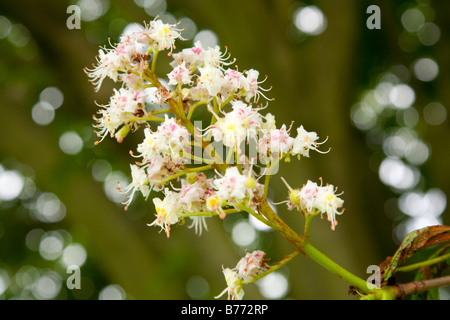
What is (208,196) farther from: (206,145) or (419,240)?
(419,240)

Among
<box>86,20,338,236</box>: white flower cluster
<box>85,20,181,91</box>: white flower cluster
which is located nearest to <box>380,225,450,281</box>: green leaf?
<box>86,20,338,236</box>: white flower cluster

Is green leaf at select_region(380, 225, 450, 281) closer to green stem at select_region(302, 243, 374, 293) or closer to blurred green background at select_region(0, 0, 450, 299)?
green stem at select_region(302, 243, 374, 293)

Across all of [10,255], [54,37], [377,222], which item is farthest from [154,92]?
[10,255]

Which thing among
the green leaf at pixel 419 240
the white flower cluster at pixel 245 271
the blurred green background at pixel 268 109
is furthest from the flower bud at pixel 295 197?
the blurred green background at pixel 268 109

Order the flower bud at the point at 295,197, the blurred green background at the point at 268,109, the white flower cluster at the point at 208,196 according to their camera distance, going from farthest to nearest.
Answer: the blurred green background at the point at 268,109, the flower bud at the point at 295,197, the white flower cluster at the point at 208,196

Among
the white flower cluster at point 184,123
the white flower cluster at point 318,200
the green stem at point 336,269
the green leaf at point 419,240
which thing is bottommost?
the green stem at point 336,269

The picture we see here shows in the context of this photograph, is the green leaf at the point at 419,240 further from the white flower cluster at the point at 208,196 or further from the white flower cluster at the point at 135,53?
the white flower cluster at the point at 135,53

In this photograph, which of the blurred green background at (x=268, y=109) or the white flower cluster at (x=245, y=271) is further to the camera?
the blurred green background at (x=268, y=109)
